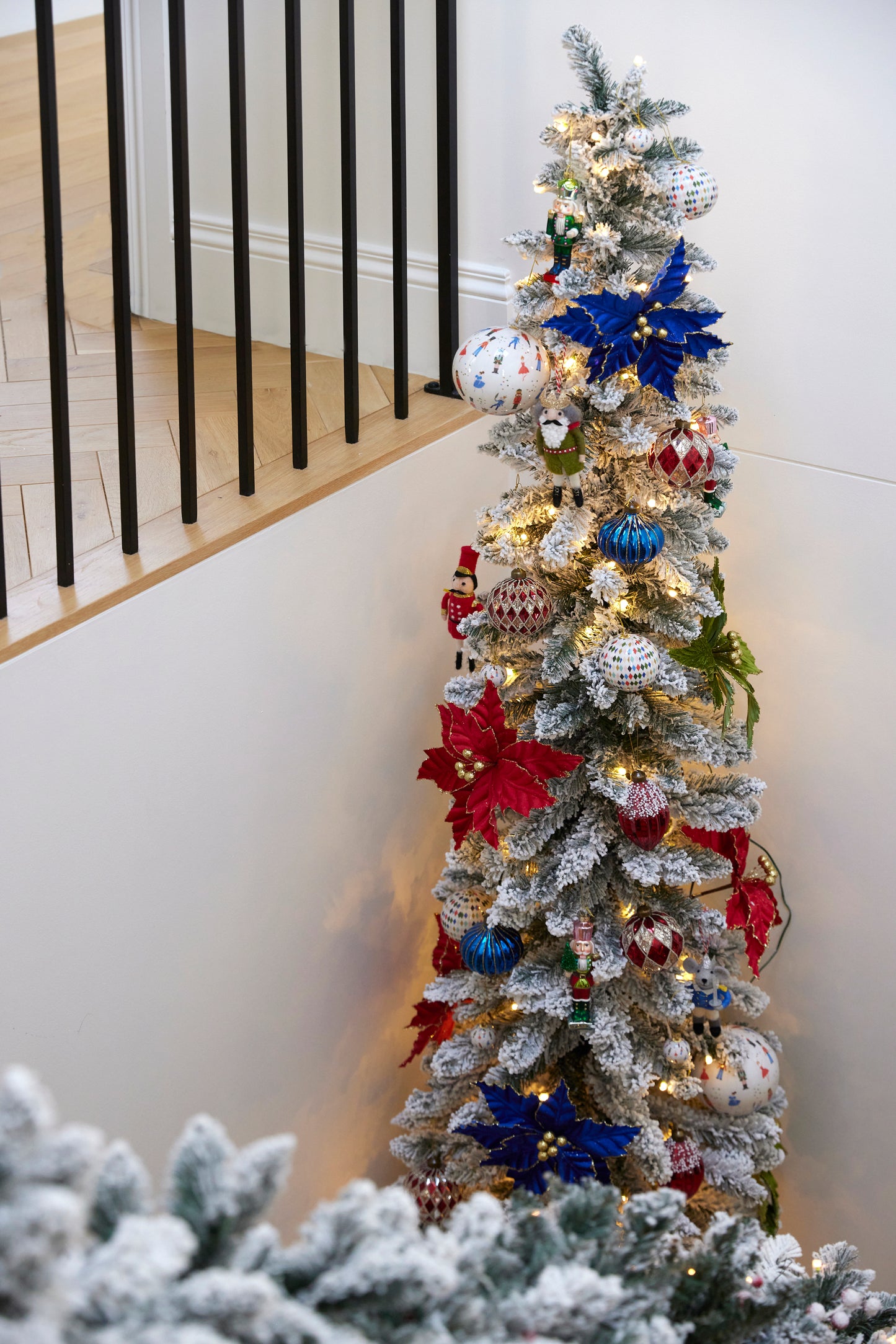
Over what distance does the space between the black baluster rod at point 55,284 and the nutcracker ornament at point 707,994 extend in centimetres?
101

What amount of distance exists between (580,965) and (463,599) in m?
0.51

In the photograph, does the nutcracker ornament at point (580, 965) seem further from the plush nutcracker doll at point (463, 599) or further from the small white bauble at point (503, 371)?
the small white bauble at point (503, 371)

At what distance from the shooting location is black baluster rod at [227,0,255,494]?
4.67 feet

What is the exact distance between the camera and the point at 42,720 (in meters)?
1.31

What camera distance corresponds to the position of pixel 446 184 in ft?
6.11

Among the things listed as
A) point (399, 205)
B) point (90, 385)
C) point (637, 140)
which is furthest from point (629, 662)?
point (90, 385)

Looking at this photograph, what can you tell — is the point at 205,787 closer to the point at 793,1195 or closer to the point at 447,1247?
the point at 447,1247

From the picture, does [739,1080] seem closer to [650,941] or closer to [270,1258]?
[650,941]

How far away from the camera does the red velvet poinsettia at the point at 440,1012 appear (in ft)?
5.90

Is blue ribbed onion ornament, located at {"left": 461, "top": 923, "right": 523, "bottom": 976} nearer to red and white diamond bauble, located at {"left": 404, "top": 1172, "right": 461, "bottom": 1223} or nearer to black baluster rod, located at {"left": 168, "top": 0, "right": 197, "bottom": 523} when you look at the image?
red and white diamond bauble, located at {"left": 404, "top": 1172, "right": 461, "bottom": 1223}

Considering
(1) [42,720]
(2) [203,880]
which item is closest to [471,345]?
(1) [42,720]

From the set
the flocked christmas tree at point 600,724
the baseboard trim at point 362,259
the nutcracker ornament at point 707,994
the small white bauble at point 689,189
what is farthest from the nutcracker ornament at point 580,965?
the baseboard trim at point 362,259

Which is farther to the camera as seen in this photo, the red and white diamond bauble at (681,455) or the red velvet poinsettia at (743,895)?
the red velvet poinsettia at (743,895)

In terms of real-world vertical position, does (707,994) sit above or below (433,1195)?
above
